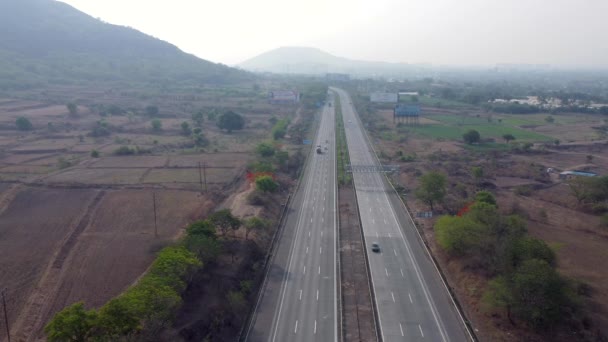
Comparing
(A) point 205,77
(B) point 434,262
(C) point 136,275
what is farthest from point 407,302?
(A) point 205,77

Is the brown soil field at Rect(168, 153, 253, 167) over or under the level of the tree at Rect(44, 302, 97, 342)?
under

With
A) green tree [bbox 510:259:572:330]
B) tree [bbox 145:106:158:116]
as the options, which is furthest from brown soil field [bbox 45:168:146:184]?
tree [bbox 145:106:158:116]

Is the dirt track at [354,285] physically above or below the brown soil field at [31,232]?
below

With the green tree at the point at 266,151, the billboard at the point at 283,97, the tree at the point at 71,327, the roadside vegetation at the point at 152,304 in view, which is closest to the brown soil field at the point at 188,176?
the green tree at the point at 266,151

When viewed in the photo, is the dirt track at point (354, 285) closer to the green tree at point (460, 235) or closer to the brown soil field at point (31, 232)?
the green tree at point (460, 235)

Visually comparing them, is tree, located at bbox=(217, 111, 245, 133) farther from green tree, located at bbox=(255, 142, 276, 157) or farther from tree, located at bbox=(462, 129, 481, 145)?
tree, located at bbox=(462, 129, 481, 145)

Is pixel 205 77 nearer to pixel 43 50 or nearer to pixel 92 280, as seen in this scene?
pixel 43 50
